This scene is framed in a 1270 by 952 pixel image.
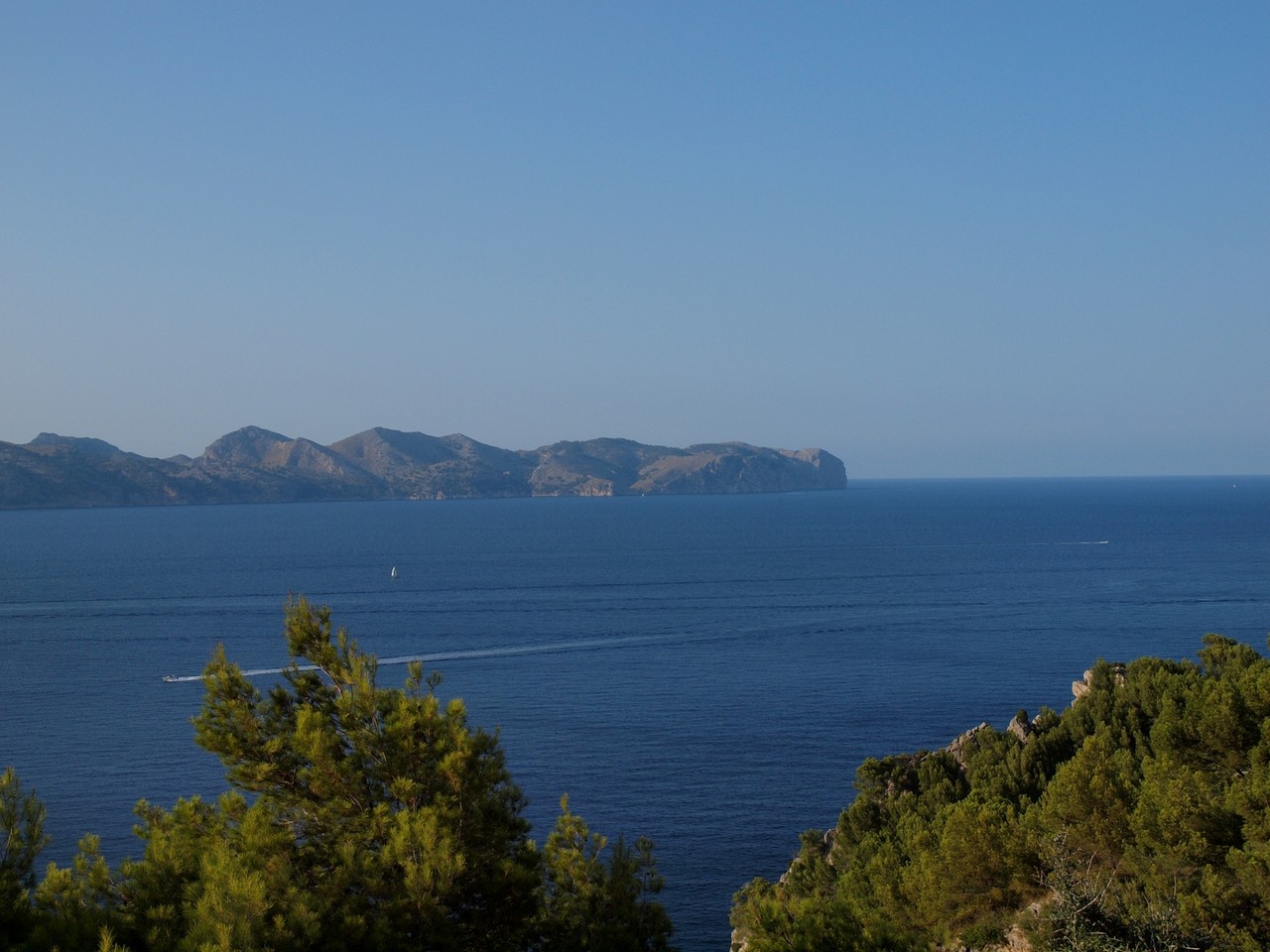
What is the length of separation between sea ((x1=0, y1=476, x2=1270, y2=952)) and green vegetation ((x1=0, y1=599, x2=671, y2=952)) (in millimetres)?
18203

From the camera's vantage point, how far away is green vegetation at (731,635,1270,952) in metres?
14.2

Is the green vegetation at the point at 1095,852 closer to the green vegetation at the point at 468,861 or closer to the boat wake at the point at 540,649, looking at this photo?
the green vegetation at the point at 468,861

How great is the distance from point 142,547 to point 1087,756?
149077 mm

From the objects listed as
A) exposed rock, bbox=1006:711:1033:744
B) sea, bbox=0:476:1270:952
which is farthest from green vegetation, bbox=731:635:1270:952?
sea, bbox=0:476:1270:952

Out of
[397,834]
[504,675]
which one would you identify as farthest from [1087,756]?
[504,675]

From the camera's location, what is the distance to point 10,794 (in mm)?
12289

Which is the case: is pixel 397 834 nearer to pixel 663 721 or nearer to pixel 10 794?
pixel 10 794

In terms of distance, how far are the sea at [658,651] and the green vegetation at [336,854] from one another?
1820 centimetres

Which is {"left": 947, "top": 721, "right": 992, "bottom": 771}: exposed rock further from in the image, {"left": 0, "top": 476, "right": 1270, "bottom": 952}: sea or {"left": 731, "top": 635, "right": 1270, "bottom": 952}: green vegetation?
{"left": 0, "top": 476, "right": 1270, "bottom": 952}: sea

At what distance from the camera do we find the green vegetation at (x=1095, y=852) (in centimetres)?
1420

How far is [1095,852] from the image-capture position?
17562 millimetres

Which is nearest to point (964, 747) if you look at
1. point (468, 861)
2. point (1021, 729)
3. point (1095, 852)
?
point (1021, 729)

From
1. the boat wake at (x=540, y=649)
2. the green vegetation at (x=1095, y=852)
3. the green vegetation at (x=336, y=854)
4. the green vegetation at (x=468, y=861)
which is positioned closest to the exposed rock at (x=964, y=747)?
the green vegetation at (x=1095, y=852)

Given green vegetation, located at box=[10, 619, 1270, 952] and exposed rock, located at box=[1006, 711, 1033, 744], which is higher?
green vegetation, located at box=[10, 619, 1270, 952]
